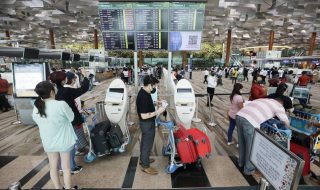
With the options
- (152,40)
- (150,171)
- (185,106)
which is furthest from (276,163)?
(152,40)

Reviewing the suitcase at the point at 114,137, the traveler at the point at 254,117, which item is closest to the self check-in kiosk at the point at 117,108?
the suitcase at the point at 114,137

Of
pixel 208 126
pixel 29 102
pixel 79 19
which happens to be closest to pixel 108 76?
pixel 79 19

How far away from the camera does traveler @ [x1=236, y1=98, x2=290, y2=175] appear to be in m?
2.82

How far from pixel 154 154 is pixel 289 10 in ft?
40.9

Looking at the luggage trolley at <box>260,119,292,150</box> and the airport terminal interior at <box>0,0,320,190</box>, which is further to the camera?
the luggage trolley at <box>260,119,292,150</box>

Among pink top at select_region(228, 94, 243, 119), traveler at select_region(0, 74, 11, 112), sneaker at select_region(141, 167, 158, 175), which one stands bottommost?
sneaker at select_region(141, 167, 158, 175)

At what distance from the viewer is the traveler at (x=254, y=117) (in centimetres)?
282

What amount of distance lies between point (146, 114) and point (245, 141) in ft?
5.11

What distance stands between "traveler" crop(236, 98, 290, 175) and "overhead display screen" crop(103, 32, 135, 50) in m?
3.08

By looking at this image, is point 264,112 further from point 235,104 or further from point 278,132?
point 235,104

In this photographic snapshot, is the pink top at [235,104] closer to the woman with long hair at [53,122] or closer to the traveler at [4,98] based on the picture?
the woman with long hair at [53,122]

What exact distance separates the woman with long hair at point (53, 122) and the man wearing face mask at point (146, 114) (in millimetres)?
925

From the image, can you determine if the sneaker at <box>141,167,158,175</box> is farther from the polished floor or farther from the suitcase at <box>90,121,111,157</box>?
the suitcase at <box>90,121,111,157</box>

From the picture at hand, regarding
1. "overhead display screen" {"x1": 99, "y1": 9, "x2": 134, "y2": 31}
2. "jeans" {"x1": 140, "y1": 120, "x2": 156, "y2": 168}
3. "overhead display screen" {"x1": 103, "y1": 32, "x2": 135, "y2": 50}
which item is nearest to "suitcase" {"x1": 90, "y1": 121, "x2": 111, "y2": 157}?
"jeans" {"x1": 140, "y1": 120, "x2": 156, "y2": 168}
